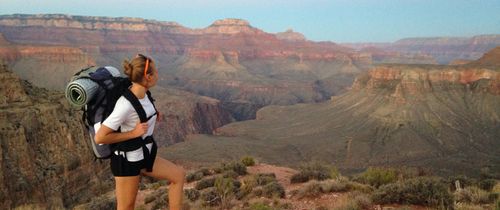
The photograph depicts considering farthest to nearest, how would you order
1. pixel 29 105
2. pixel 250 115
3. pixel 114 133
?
pixel 250 115 < pixel 29 105 < pixel 114 133

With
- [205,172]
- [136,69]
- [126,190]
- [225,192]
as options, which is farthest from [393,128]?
[136,69]

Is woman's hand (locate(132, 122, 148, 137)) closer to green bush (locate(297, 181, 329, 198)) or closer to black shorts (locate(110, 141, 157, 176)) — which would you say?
black shorts (locate(110, 141, 157, 176))

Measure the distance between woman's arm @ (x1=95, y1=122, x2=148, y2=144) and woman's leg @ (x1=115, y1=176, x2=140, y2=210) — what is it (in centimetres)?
47

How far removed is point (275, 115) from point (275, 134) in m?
18.1

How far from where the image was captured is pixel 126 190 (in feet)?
16.3

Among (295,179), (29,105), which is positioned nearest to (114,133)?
(295,179)

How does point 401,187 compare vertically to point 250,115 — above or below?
above

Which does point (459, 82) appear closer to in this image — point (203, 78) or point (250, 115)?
point (250, 115)

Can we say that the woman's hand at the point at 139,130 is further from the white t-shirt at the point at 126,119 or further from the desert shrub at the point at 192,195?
the desert shrub at the point at 192,195

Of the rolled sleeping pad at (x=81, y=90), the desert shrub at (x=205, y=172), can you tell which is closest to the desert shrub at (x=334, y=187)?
the desert shrub at (x=205, y=172)

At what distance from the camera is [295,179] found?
41.1 ft

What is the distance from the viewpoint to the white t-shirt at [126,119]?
466 centimetres

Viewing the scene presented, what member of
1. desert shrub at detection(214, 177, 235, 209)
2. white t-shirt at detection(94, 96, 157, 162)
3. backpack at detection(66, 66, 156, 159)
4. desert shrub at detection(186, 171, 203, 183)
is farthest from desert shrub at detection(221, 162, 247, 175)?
backpack at detection(66, 66, 156, 159)

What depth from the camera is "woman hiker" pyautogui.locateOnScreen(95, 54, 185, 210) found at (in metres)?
4.69
